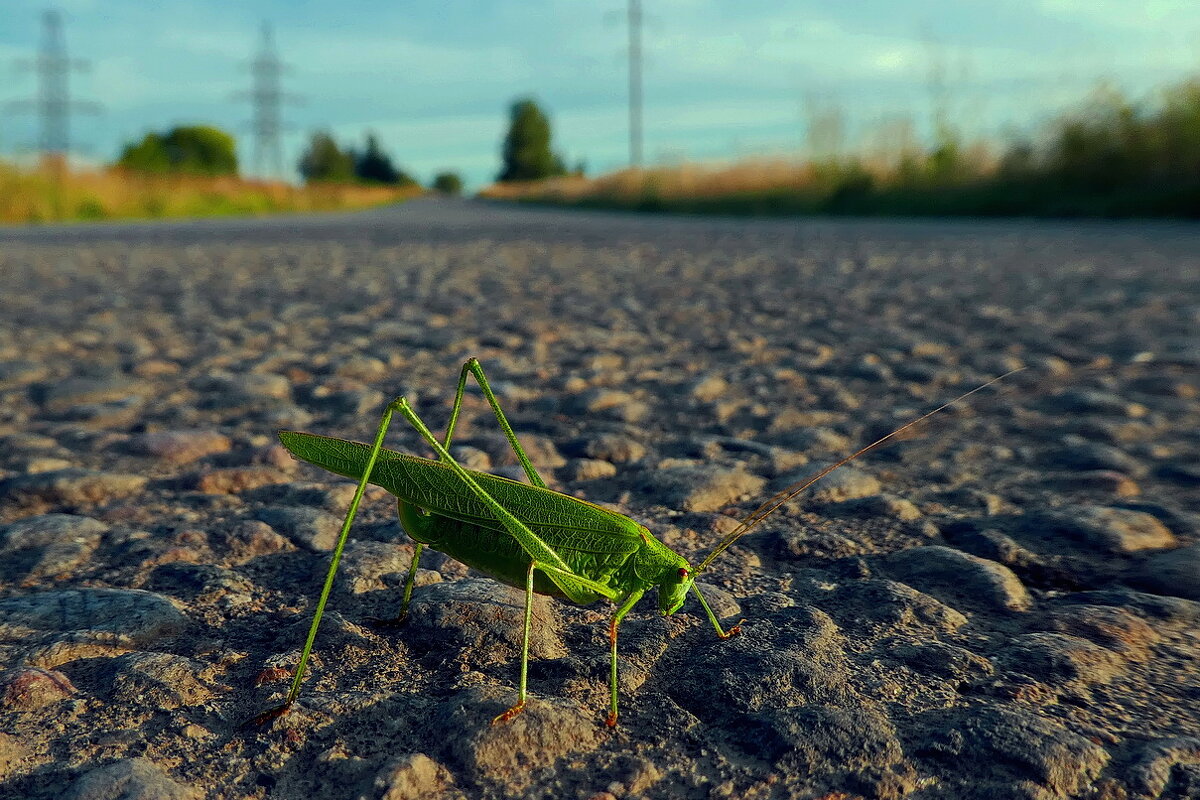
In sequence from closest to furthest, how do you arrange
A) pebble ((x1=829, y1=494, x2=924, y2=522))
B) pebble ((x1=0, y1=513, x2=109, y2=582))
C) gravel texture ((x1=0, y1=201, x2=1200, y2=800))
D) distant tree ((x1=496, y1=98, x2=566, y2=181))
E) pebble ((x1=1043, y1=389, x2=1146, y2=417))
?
gravel texture ((x1=0, y1=201, x2=1200, y2=800)), pebble ((x1=0, y1=513, x2=109, y2=582)), pebble ((x1=829, y1=494, x2=924, y2=522)), pebble ((x1=1043, y1=389, x2=1146, y2=417)), distant tree ((x1=496, y1=98, x2=566, y2=181))

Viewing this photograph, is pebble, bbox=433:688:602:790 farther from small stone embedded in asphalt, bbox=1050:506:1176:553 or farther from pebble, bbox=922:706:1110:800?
small stone embedded in asphalt, bbox=1050:506:1176:553

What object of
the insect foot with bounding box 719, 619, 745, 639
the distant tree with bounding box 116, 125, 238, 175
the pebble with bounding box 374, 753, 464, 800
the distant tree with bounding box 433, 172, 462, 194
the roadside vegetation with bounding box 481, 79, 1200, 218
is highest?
the distant tree with bounding box 433, 172, 462, 194

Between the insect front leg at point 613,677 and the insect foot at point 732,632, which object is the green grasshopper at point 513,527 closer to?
the insect front leg at point 613,677

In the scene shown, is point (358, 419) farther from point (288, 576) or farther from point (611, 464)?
point (288, 576)

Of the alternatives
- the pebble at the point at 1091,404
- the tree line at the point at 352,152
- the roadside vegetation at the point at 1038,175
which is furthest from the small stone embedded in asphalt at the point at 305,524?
the tree line at the point at 352,152

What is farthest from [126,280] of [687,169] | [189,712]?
[687,169]

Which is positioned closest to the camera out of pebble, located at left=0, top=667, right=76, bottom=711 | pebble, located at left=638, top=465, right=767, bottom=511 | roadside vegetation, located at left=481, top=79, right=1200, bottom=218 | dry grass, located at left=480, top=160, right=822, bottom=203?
pebble, located at left=0, top=667, right=76, bottom=711

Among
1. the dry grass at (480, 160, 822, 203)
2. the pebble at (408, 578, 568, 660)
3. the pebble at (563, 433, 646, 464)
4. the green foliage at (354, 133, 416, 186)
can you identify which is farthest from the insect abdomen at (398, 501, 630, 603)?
the green foliage at (354, 133, 416, 186)
